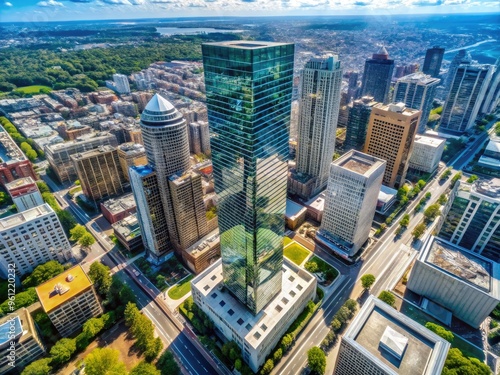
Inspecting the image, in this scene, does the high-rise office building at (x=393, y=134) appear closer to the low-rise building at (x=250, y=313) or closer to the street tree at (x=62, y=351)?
the low-rise building at (x=250, y=313)

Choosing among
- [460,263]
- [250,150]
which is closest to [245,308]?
[250,150]

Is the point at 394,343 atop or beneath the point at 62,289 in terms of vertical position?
atop

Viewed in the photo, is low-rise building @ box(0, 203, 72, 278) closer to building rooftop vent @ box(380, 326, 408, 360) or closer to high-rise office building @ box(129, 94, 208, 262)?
high-rise office building @ box(129, 94, 208, 262)

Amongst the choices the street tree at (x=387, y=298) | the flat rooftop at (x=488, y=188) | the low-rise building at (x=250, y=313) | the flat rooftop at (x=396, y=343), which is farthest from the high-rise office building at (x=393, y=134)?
the flat rooftop at (x=396, y=343)

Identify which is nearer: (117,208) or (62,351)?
(62,351)

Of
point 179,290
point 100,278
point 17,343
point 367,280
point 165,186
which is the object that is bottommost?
point 179,290

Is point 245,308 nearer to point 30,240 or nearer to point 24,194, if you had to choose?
point 30,240
